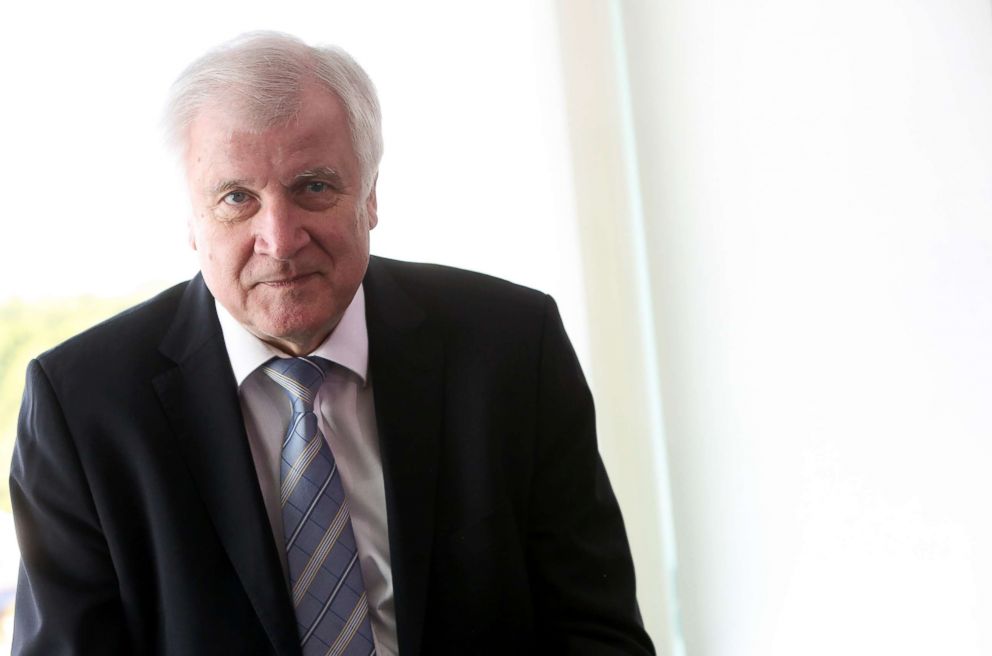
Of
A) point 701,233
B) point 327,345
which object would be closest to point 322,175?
point 327,345

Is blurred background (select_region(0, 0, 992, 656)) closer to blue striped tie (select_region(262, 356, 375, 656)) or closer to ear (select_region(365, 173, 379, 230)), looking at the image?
ear (select_region(365, 173, 379, 230))

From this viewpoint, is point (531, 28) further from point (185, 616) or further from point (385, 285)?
point (185, 616)

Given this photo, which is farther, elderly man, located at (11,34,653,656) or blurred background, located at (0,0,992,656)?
blurred background, located at (0,0,992,656)

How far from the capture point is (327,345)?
1.51 meters

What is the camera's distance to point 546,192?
2275 millimetres

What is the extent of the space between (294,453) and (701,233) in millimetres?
1145

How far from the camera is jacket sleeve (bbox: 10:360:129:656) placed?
135 centimetres

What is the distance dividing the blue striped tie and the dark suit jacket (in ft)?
0.15

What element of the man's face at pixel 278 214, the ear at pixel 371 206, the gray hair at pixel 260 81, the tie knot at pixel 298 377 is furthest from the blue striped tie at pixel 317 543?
the gray hair at pixel 260 81

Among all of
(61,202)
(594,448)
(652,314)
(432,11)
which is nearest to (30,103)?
(61,202)

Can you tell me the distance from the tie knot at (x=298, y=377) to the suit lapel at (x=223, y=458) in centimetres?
6

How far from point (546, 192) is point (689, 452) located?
0.66 meters

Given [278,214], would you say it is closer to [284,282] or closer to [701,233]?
[284,282]

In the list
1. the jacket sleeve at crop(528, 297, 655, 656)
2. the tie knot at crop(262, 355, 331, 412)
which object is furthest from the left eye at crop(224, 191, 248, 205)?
the jacket sleeve at crop(528, 297, 655, 656)
